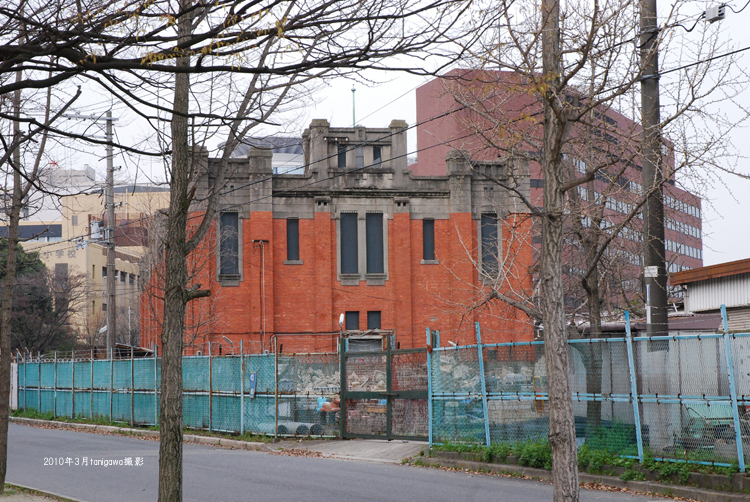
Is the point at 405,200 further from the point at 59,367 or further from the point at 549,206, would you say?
the point at 549,206

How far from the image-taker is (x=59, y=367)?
1209 inches

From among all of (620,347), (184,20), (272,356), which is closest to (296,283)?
(272,356)

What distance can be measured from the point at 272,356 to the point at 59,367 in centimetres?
1425

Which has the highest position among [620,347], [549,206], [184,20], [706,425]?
[184,20]

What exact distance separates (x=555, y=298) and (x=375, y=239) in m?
31.0

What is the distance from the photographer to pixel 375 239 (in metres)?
37.7

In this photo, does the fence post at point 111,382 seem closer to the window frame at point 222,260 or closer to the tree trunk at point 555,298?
the window frame at point 222,260

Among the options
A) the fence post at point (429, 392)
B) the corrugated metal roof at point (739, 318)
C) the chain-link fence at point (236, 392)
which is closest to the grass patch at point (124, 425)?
the chain-link fence at point (236, 392)

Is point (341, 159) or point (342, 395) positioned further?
point (341, 159)

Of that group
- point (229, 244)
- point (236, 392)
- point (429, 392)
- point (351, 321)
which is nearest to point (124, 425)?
point (236, 392)

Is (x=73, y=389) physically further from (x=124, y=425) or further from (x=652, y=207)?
(x=652, y=207)

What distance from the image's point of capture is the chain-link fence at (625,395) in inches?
435

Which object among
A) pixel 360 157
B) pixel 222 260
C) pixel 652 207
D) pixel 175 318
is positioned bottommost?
pixel 175 318

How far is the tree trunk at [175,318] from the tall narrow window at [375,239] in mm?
29575
